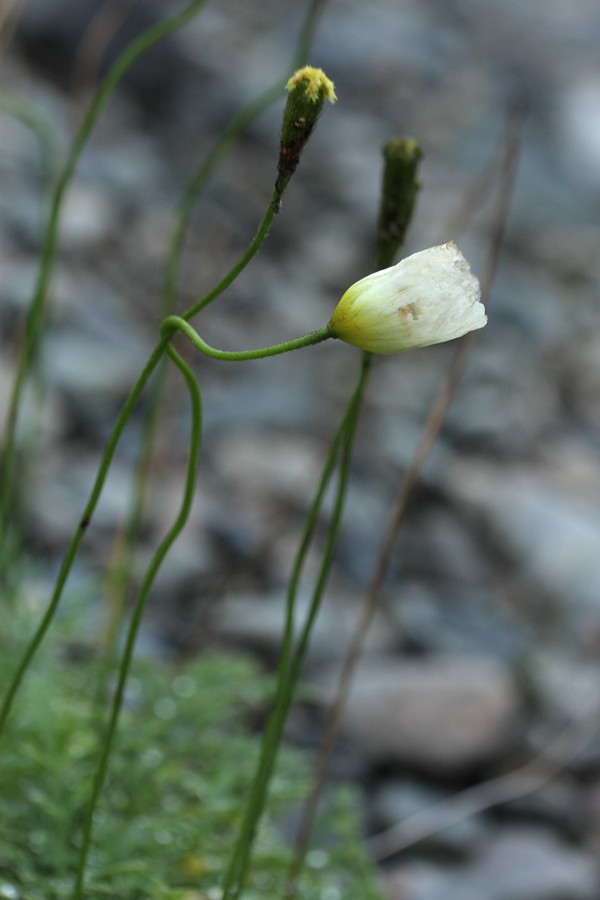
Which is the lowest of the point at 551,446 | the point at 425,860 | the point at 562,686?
the point at 425,860

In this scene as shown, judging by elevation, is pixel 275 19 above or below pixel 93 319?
above

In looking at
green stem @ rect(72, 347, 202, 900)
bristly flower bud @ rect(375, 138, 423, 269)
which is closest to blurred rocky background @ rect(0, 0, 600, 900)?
bristly flower bud @ rect(375, 138, 423, 269)

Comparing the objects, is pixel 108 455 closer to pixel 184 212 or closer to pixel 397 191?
pixel 397 191

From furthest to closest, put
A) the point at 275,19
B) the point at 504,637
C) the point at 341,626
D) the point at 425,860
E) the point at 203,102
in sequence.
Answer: the point at 275,19, the point at 203,102, the point at 504,637, the point at 341,626, the point at 425,860

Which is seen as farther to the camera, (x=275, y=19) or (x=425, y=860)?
(x=275, y=19)

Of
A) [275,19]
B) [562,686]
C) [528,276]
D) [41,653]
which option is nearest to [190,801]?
[41,653]

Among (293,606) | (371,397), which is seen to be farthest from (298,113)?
(371,397)

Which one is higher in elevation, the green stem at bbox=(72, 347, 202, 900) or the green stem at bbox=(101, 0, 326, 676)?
the green stem at bbox=(101, 0, 326, 676)

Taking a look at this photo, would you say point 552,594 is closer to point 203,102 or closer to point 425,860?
point 425,860

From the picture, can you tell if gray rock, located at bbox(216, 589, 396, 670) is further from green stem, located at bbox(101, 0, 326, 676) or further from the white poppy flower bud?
the white poppy flower bud
